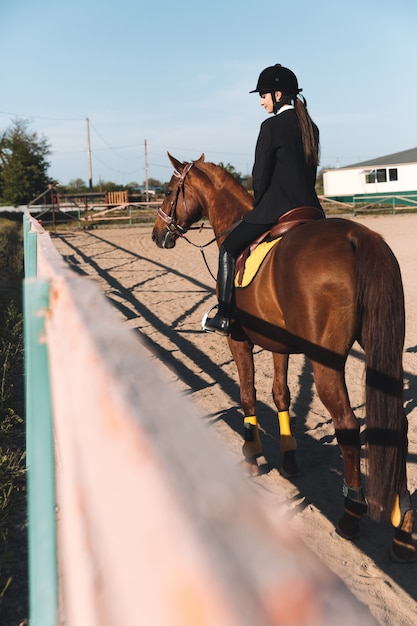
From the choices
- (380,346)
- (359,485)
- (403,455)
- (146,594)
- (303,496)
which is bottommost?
(303,496)

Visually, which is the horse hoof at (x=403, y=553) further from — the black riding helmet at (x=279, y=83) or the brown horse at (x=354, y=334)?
the black riding helmet at (x=279, y=83)

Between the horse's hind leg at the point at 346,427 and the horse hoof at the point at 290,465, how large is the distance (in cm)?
100

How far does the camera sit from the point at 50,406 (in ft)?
5.91

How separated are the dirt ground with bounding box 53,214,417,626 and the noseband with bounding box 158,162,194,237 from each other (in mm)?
995

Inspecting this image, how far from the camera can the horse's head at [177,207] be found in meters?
6.00

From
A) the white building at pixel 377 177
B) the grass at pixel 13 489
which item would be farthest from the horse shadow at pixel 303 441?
the white building at pixel 377 177

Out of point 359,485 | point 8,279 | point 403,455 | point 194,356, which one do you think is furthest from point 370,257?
point 8,279

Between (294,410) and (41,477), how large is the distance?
482 centimetres

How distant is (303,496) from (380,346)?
5.13ft

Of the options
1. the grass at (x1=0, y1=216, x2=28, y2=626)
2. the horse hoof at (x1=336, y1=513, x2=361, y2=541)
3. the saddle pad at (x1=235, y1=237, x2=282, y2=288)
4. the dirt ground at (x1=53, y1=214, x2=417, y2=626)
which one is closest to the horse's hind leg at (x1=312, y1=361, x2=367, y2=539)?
the horse hoof at (x1=336, y1=513, x2=361, y2=541)

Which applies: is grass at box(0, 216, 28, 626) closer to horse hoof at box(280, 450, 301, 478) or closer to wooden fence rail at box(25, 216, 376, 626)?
horse hoof at box(280, 450, 301, 478)

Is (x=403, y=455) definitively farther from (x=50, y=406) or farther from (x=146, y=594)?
(x=146, y=594)

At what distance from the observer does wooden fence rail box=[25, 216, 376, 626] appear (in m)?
0.49

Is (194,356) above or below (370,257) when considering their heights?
below
